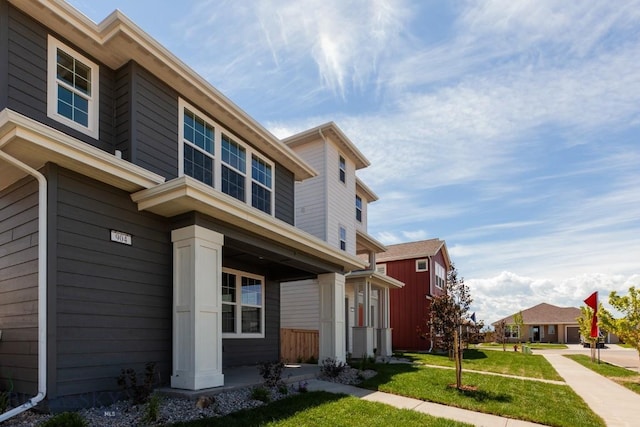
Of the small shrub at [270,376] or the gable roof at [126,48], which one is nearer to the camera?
the gable roof at [126,48]

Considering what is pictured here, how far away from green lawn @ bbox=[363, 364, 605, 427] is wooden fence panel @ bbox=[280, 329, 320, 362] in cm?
361

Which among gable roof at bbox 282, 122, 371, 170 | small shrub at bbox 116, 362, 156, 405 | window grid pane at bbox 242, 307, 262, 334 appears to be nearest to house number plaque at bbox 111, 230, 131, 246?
small shrub at bbox 116, 362, 156, 405

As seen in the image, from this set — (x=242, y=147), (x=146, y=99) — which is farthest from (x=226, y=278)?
(x=146, y=99)

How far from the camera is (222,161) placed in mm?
10344

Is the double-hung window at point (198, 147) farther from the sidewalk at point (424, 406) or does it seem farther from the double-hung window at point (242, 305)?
the sidewalk at point (424, 406)

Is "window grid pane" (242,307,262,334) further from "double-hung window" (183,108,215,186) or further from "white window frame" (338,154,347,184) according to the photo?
"white window frame" (338,154,347,184)

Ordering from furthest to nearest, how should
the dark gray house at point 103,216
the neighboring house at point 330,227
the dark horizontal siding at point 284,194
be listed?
the neighboring house at point 330,227
the dark horizontal siding at point 284,194
the dark gray house at point 103,216

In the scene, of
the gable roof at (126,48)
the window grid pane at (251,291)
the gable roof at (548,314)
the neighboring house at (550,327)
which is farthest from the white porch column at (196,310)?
the gable roof at (548,314)

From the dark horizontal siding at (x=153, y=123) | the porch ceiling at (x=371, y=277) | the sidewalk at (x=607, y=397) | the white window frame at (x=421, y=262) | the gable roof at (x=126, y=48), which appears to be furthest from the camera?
the white window frame at (x=421, y=262)

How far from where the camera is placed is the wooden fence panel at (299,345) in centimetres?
1473

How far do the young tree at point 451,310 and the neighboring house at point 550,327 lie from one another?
45.9 meters

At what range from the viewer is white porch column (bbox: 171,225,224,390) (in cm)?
731

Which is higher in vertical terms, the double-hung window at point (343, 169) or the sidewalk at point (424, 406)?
the double-hung window at point (343, 169)

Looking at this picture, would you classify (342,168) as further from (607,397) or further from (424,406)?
(424,406)
